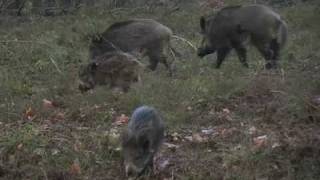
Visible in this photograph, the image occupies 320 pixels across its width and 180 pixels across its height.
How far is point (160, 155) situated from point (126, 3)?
580 inches

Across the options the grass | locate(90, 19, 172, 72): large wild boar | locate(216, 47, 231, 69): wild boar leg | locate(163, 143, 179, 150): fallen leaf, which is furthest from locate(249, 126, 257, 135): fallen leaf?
locate(216, 47, 231, 69): wild boar leg

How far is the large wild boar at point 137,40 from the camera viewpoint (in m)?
12.7

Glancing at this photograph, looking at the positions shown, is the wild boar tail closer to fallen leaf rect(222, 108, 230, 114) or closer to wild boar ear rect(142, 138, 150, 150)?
fallen leaf rect(222, 108, 230, 114)

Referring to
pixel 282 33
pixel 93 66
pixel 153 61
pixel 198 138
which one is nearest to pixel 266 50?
pixel 282 33

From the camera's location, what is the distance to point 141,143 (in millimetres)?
6797

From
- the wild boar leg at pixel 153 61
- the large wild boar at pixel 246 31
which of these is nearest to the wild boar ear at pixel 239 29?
the large wild boar at pixel 246 31

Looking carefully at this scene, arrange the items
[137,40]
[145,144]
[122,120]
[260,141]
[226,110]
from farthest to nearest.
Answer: [137,40] < [226,110] < [122,120] < [260,141] < [145,144]

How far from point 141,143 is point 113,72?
4678 millimetres

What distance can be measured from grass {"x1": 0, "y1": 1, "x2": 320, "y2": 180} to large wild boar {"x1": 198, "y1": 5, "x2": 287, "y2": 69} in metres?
0.31

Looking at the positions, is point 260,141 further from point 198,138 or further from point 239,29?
point 239,29

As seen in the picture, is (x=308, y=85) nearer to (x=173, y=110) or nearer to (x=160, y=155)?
(x=173, y=110)

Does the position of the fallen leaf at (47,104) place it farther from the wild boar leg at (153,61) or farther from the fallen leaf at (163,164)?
the wild boar leg at (153,61)

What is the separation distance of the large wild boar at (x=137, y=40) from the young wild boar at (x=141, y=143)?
18.9ft

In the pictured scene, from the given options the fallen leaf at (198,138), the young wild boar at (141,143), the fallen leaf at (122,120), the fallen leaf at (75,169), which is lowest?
the fallen leaf at (122,120)
